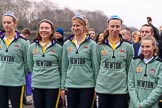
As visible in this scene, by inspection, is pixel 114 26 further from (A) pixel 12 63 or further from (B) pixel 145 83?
(A) pixel 12 63

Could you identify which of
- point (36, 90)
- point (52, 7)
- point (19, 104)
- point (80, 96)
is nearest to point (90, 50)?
point (80, 96)

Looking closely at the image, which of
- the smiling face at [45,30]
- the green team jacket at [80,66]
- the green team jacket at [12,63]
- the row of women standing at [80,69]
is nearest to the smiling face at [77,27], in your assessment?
the row of women standing at [80,69]

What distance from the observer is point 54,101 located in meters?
5.73

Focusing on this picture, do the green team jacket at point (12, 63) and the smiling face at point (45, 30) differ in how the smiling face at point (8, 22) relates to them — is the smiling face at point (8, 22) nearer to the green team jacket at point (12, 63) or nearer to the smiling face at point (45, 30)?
the green team jacket at point (12, 63)

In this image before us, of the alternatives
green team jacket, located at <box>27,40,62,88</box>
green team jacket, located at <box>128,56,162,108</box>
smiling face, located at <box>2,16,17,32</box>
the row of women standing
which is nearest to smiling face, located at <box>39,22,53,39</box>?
the row of women standing

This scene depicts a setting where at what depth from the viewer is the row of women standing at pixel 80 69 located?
5.28m

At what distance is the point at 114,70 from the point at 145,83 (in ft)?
1.76

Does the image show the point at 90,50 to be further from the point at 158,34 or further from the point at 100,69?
the point at 158,34

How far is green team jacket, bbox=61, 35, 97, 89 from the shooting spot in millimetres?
5656

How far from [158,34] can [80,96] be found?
4.08 meters

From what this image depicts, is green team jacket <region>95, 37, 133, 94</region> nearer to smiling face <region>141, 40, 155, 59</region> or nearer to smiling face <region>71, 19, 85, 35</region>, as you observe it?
smiling face <region>141, 40, 155, 59</region>

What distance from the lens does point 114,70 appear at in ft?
17.8

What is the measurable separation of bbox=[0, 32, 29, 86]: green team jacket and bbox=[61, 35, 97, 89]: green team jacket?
0.80m

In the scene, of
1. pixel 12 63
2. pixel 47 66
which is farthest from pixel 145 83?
pixel 12 63
